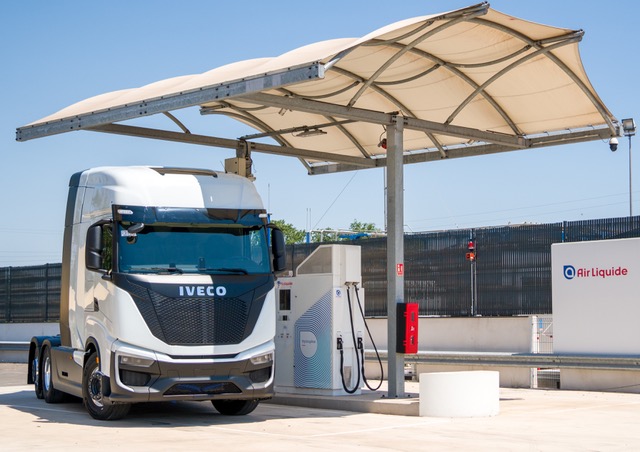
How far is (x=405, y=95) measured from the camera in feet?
57.3

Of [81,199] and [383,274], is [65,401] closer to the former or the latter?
[81,199]

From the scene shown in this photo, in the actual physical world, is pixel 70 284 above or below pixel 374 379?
above

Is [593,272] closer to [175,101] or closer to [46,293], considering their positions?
[175,101]

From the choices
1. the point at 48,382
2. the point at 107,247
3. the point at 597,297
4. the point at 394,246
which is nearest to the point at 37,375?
the point at 48,382

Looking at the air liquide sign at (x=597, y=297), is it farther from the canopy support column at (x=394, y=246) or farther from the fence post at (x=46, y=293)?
the fence post at (x=46, y=293)

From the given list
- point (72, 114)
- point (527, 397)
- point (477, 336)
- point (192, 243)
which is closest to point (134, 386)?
point (192, 243)

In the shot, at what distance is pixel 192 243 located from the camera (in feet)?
45.2

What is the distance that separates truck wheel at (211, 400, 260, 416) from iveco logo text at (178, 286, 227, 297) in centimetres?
200

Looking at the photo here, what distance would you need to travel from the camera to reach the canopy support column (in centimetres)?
1589

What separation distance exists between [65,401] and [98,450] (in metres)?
6.48

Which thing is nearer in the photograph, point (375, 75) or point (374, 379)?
point (375, 75)

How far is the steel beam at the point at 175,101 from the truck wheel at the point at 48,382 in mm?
3706

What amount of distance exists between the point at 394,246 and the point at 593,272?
6.23m

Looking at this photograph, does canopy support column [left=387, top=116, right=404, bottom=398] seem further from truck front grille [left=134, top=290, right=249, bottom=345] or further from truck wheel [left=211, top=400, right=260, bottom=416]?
truck front grille [left=134, top=290, right=249, bottom=345]
